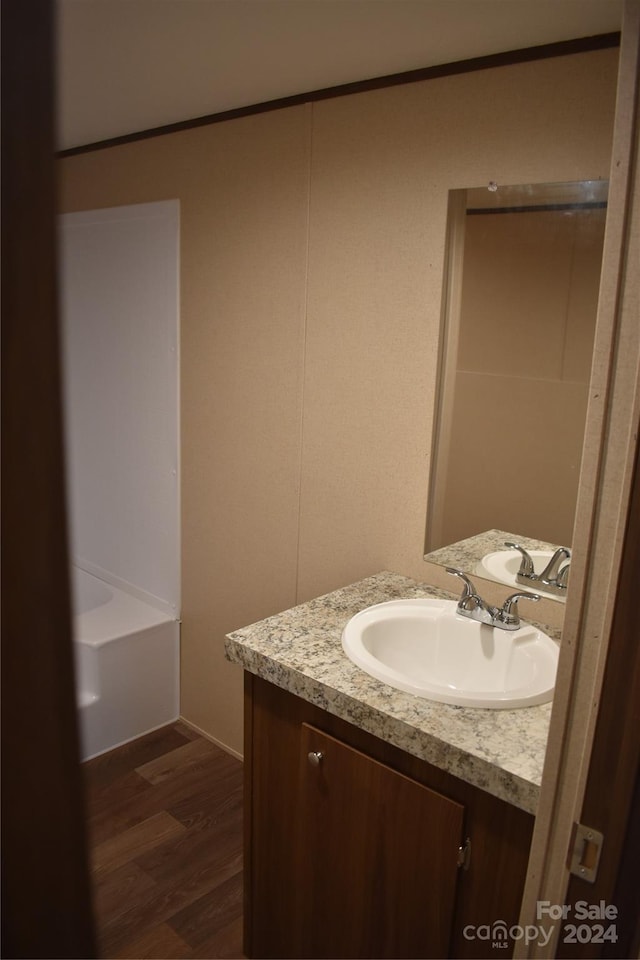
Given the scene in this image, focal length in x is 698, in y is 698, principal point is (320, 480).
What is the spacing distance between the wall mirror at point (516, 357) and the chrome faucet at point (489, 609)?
0.18 metres

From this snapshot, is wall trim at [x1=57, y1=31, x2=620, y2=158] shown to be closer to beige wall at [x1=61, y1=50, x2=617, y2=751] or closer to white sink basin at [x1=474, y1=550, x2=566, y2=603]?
beige wall at [x1=61, y1=50, x2=617, y2=751]

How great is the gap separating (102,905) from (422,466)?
1.59m

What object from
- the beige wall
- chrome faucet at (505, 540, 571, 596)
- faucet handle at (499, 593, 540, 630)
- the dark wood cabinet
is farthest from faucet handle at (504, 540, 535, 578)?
Result: the dark wood cabinet

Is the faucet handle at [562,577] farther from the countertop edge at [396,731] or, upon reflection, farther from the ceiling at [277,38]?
the ceiling at [277,38]

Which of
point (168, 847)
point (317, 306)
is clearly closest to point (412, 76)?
point (317, 306)

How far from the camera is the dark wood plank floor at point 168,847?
1950 mm

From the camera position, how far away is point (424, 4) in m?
1.39

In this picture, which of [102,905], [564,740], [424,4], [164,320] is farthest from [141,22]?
[102,905]

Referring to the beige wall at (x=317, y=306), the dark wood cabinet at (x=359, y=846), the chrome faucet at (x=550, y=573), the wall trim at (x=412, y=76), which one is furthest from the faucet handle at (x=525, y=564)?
the wall trim at (x=412, y=76)

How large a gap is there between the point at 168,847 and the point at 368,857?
103 cm

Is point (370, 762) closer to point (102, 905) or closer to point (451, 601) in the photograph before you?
point (451, 601)

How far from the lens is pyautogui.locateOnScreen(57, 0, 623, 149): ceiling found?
4.64 ft

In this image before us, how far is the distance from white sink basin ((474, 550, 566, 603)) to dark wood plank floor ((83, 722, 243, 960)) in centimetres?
118

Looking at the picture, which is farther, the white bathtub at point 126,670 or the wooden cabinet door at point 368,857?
the white bathtub at point 126,670
